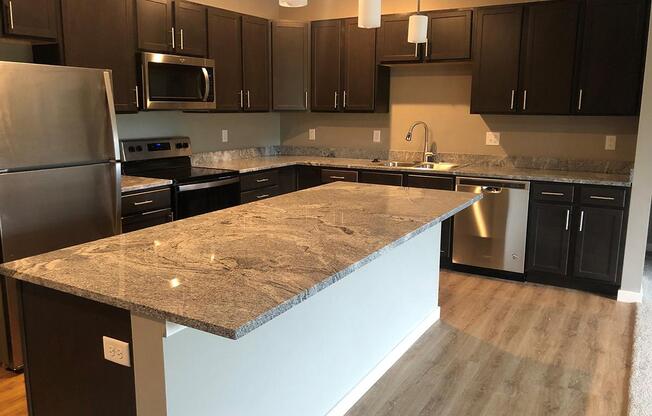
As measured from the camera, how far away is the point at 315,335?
2270 millimetres

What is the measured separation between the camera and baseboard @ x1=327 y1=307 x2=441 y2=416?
2525mm

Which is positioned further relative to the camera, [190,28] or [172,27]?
[190,28]

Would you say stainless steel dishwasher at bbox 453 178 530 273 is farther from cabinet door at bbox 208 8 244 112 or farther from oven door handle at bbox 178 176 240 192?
cabinet door at bbox 208 8 244 112

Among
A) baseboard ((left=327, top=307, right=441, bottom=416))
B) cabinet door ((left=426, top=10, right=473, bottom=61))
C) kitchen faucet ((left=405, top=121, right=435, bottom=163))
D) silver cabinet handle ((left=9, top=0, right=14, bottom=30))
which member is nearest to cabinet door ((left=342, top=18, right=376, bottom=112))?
kitchen faucet ((left=405, top=121, right=435, bottom=163))

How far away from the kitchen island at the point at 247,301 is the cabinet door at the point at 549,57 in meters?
1.78

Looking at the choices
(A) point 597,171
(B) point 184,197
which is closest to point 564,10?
(A) point 597,171

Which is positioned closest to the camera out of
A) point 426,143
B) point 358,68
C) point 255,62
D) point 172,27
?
point 172,27

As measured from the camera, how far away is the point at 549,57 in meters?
4.26

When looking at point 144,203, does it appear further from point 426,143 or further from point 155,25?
point 426,143

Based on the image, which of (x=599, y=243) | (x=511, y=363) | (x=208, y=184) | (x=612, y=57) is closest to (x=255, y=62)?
(x=208, y=184)

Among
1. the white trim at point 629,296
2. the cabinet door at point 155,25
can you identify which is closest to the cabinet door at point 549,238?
the white trim at point 629,296

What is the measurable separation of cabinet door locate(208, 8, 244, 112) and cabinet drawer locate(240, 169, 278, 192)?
63 cm

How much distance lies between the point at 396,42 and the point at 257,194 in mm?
1848

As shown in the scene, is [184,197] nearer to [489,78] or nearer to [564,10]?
[489,78]
